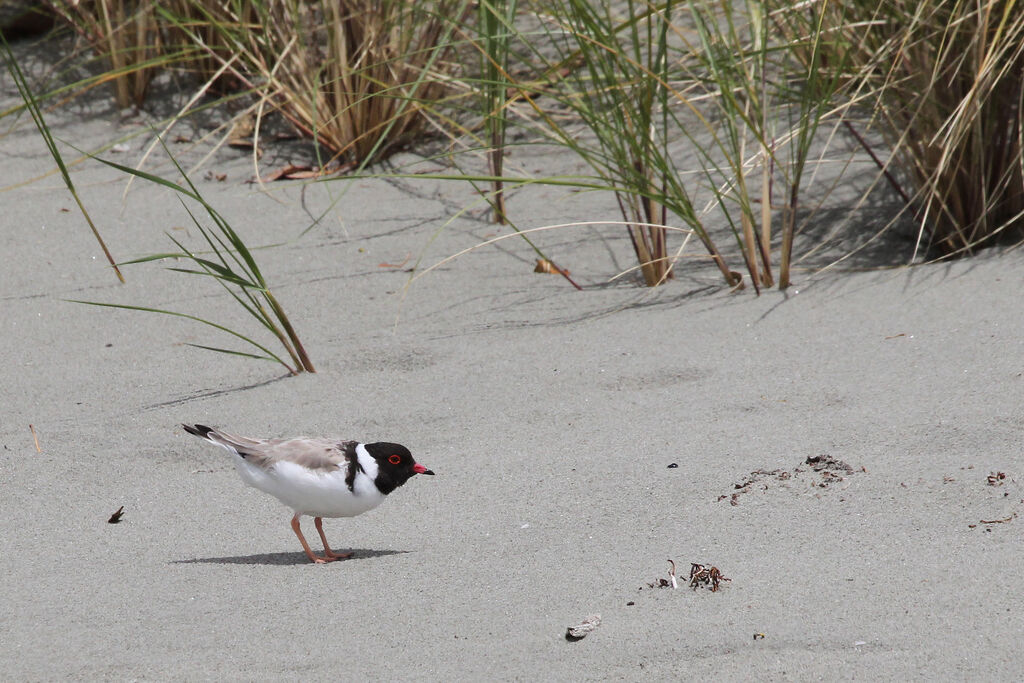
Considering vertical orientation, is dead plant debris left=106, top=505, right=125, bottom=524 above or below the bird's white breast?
below

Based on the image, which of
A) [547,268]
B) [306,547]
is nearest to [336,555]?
[306,547]

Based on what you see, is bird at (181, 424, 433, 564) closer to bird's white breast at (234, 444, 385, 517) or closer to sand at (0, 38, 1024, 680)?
bird's white breast at (234, 444, 385, 517)

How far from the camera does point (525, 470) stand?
2.99m

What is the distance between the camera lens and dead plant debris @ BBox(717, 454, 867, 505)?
271 cm

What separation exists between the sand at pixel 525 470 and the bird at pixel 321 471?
0.44 feet

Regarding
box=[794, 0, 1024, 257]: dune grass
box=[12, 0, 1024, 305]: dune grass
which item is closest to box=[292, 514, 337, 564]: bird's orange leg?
box=[12, 0, 1024, 305]: dune grass

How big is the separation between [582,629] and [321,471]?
726 mm

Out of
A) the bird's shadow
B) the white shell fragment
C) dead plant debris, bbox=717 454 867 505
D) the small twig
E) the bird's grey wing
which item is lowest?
the bird's shadow

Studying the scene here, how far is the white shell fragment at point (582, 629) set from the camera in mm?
2168

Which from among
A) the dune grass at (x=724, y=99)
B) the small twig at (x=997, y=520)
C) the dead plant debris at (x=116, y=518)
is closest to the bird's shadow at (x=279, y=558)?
the dead plant debris at (x=116, y=518)

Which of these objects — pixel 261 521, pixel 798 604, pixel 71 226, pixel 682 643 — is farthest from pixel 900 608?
pixel 71 226

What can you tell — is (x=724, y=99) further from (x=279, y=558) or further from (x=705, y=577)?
(x=279, y=558)

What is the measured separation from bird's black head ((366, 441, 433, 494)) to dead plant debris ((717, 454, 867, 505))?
2.36ft

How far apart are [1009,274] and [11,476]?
2997 millimetres
